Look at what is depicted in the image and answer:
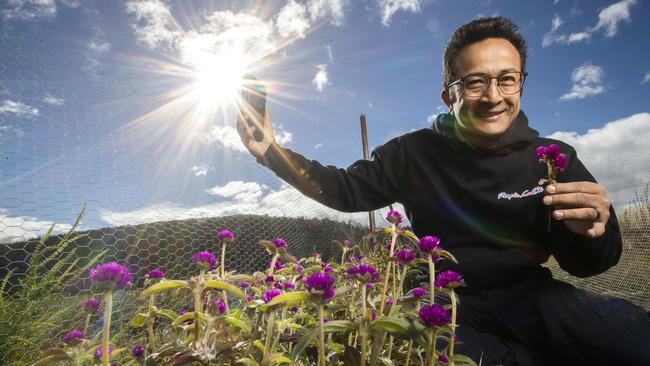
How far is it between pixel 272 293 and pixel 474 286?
102 centimetres

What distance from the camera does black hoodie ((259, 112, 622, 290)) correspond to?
154 cm

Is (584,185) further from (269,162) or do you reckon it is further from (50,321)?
(50,321)

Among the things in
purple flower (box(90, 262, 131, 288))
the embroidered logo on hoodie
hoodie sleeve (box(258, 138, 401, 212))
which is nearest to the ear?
hoodie sleeve (box(258, 138, 401, 212))

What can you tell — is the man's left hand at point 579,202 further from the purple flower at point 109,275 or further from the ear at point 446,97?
the purple flower at point 109,275

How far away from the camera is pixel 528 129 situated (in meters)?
1.76

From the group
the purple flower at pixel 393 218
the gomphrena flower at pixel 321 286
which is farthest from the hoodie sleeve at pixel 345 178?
the gomphrena flower at pixel 321 286

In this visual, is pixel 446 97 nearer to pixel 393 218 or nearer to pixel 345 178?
pixel 345 178

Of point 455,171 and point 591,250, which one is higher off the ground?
point 455,171

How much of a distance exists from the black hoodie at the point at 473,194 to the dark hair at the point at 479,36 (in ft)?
0.86

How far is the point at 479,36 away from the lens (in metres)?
1.73

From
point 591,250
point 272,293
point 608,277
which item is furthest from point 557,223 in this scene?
point 608,277

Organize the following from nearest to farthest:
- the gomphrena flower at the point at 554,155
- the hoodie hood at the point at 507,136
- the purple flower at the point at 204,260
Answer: the purple flower at the point at 204,260 → the gomphrena flower at the point at 554,155 → the hoodie hood at the point at 507,136

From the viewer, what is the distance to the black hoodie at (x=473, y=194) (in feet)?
5.06

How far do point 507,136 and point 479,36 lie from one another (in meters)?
0.50
